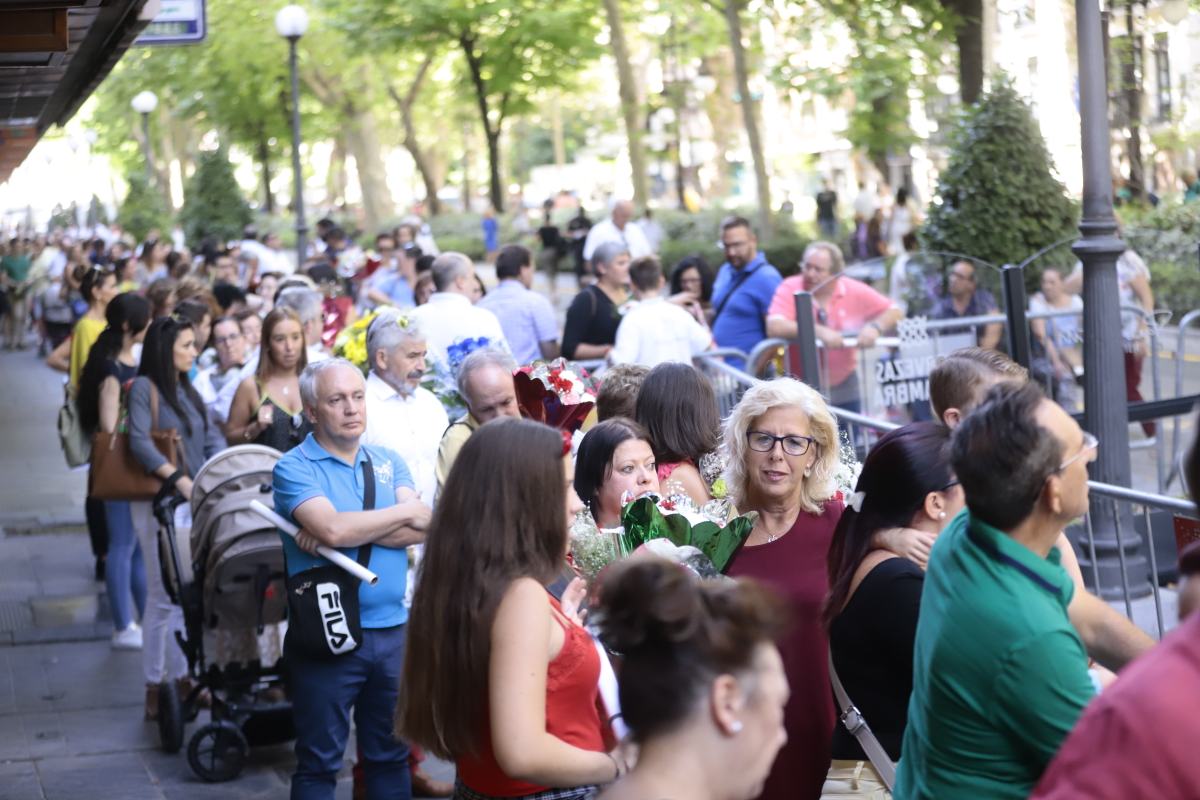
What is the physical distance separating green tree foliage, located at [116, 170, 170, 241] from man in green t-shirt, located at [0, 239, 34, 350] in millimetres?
6334

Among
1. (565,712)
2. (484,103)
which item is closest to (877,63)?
(484,103)

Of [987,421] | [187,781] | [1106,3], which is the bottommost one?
[187,781]

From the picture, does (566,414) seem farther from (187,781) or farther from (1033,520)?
(1033,520)

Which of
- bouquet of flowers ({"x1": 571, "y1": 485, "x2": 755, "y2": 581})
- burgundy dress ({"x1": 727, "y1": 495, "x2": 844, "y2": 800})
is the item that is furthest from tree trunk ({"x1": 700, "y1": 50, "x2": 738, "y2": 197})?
burgundy dress ({"x1": 727, "y1": 495, "x2": 844, "y2": 800})

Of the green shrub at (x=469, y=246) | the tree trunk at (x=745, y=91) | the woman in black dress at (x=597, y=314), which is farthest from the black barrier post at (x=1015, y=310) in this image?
the green shrub at (x=469, y=246)

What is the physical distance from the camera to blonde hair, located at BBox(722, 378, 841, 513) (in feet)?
15.7

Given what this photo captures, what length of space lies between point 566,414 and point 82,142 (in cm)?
5518

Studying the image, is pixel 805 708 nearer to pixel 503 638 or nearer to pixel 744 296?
pixel 503 638

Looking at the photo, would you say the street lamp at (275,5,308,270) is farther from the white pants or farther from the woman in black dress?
the white pants

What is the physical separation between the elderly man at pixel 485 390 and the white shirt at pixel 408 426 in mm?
783

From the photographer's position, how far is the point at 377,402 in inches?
278

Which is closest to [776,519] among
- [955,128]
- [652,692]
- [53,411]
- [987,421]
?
[987,421]

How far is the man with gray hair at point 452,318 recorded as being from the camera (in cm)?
875

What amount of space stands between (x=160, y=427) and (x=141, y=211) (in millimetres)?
33324
